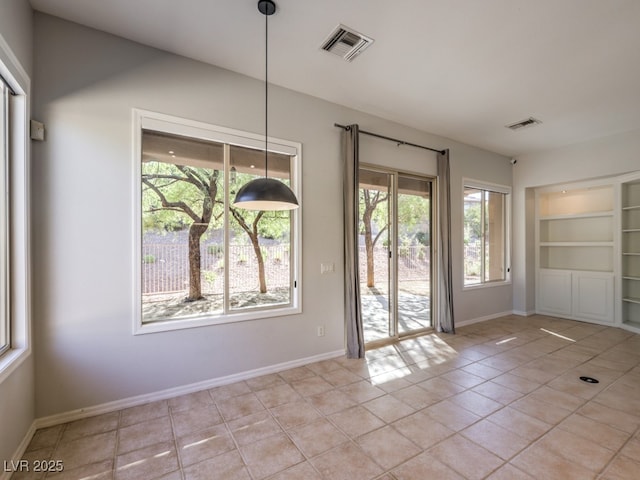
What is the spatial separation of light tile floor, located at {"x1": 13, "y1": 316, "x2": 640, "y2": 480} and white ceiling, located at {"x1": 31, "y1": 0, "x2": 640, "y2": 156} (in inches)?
128

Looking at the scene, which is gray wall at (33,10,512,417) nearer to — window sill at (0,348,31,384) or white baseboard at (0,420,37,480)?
white baseboard at (0,420,37,480)

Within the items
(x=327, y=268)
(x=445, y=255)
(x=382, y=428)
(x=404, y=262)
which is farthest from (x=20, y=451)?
(x=445, y=255)

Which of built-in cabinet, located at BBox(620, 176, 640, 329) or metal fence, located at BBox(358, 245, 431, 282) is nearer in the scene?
metal fence, located at BBox(358, 245, 431, 282)

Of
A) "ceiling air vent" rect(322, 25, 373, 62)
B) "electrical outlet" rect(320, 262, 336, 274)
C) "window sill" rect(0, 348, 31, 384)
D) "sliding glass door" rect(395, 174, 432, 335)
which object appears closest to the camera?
"window sill" rect(0, 348, 31, 384)

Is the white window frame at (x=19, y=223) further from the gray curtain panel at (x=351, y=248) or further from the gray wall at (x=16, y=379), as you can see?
the gray curtain panel at (x=351, y=248)

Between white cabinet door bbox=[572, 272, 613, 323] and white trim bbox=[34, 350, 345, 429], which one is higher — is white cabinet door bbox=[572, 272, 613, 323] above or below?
above

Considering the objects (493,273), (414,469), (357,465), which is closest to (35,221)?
(357,465)

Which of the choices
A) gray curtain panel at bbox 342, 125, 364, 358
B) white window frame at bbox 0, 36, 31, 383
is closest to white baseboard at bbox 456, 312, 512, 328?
gray curtain panel at bbox 342, 125, 364, 358

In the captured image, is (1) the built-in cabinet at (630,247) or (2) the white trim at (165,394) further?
(1) the built-in cabinet at (630,247)

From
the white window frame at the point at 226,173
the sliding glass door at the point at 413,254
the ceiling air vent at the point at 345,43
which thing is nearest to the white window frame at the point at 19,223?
the white window frame at the point at 226,173

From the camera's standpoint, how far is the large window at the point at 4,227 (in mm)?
2008

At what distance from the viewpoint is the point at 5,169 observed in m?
2.05

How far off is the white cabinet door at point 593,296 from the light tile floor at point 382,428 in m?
1.96

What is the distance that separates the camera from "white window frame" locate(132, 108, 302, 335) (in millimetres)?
2660
